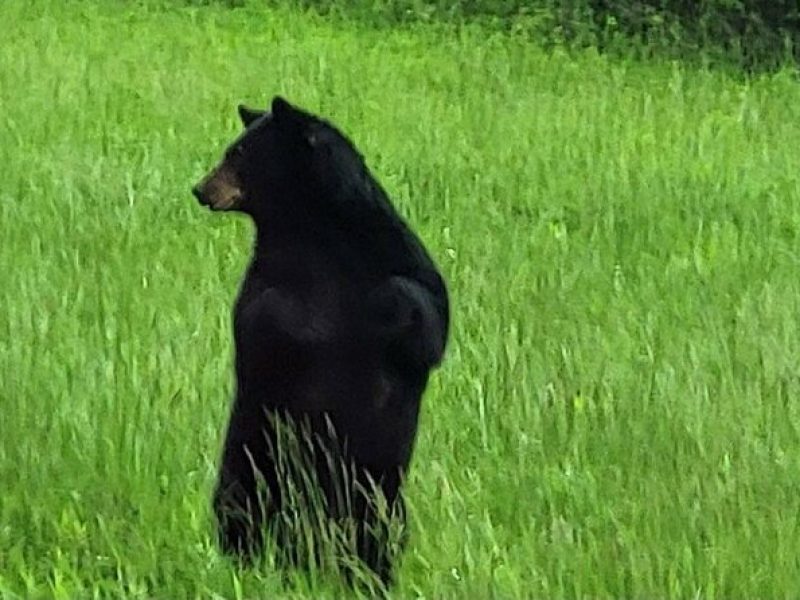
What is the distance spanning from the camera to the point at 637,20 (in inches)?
573

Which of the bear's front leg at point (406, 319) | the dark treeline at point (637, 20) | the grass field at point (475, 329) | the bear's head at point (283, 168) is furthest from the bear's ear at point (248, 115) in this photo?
the dark treeline at point (637, 20)

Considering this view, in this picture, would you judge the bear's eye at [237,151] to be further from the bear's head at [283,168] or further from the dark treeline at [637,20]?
the dark treeline at [637,20]

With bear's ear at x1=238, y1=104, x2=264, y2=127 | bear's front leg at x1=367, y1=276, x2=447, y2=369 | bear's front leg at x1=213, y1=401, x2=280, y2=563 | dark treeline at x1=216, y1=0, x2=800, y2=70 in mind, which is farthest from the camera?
dark treeline at x1=216, y1=0, x2=800, y2=70

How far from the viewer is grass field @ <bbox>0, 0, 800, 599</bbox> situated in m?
3.85

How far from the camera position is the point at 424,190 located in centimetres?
823

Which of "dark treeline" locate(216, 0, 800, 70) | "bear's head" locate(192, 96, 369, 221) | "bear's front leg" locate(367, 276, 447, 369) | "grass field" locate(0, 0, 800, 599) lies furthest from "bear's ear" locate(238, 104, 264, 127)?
"dark treeline" locate(216, 0, 800, 70)

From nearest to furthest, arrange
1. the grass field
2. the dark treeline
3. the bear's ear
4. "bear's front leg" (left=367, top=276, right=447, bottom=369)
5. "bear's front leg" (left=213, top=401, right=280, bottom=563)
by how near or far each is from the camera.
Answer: "bear's front leg" (left=367, top=276, right=447, bottom=369) → "bear's front leg" (left=213, top=401, right=280, bottom=563) → the bear's ear → the grass field → the dark treeline

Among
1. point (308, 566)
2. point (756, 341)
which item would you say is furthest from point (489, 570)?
point (756, 341)

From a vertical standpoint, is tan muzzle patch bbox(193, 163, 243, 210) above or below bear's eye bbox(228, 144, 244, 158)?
below

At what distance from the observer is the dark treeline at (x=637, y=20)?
14.0 metres

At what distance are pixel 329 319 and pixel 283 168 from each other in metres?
0.30

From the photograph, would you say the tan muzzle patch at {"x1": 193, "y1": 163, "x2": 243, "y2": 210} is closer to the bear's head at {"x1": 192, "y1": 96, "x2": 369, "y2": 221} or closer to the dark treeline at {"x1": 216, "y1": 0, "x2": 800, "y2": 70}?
the bear's head at {"x1": 192, "y1": 96, "x2": 369, "y2": 221}

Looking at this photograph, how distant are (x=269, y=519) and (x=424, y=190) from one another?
484cm

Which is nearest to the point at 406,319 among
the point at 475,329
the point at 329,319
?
the point at 329,319
